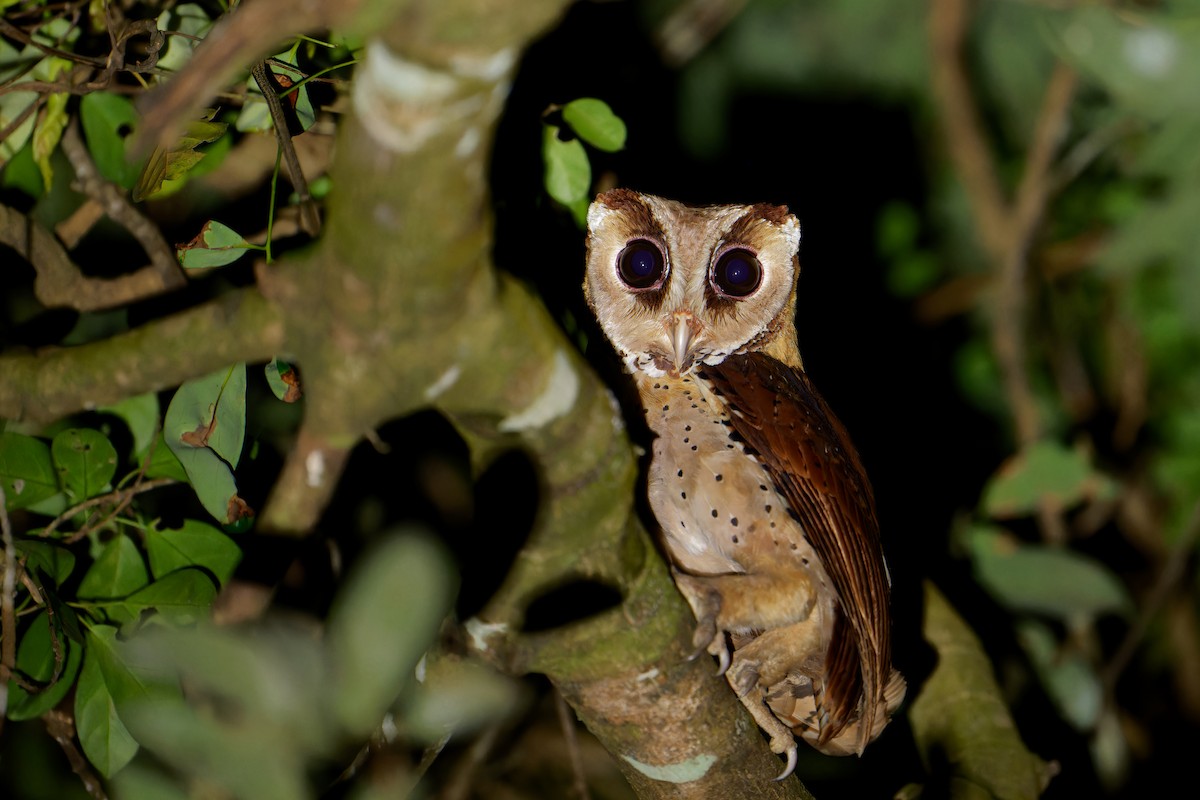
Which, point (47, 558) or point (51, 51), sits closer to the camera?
point (47, 558)

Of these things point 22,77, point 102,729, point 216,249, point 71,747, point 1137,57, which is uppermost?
point 1137,57

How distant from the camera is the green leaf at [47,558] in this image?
172cm

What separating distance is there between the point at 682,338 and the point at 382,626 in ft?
4.72

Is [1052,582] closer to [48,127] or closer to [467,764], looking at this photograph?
[467,764]

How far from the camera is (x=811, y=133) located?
4250 millimetres

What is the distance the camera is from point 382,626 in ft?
2.68

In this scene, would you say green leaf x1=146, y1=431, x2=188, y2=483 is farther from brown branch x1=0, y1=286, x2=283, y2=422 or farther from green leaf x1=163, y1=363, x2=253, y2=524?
brown branch x1=0, y1=286, x2=283, y2=422

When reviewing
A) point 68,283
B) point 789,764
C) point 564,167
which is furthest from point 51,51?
point 789,764

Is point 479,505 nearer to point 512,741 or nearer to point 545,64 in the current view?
point 545,64

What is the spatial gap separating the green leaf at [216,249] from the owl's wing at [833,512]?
0.95 metres

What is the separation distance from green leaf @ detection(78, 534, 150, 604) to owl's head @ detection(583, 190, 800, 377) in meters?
1.05

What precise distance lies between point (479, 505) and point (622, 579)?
26 cm

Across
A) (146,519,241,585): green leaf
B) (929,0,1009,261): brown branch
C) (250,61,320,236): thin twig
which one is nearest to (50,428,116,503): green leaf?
(146,519,241,585): green leaf

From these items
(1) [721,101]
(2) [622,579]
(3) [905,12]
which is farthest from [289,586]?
(3) [905,12]
